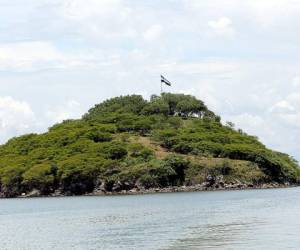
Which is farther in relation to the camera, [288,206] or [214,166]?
[214,166]

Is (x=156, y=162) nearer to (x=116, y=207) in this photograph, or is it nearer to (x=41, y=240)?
(x=116, y=207)

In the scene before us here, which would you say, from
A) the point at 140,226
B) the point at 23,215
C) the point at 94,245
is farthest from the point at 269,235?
the point at 23,215

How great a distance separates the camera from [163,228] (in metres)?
83.8

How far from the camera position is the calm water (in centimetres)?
6875

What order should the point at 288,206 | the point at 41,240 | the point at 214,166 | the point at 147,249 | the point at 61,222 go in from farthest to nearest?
the point at 214,166 < the point at 288,206 < the point at 61,222 < the point at 41,240 < the point at 147,249

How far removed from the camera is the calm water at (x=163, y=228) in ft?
226

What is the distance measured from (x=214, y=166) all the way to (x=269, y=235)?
126 m

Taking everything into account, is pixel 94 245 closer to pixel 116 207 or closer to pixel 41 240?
pixel 41 240

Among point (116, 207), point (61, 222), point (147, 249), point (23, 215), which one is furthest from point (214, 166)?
point (147, 249)

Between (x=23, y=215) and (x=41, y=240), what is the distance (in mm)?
44975

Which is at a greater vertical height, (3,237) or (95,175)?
(95,175)

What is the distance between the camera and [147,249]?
66.2 m

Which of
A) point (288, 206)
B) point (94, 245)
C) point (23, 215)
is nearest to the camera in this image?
point (94, 245)

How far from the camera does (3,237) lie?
3361 inches
